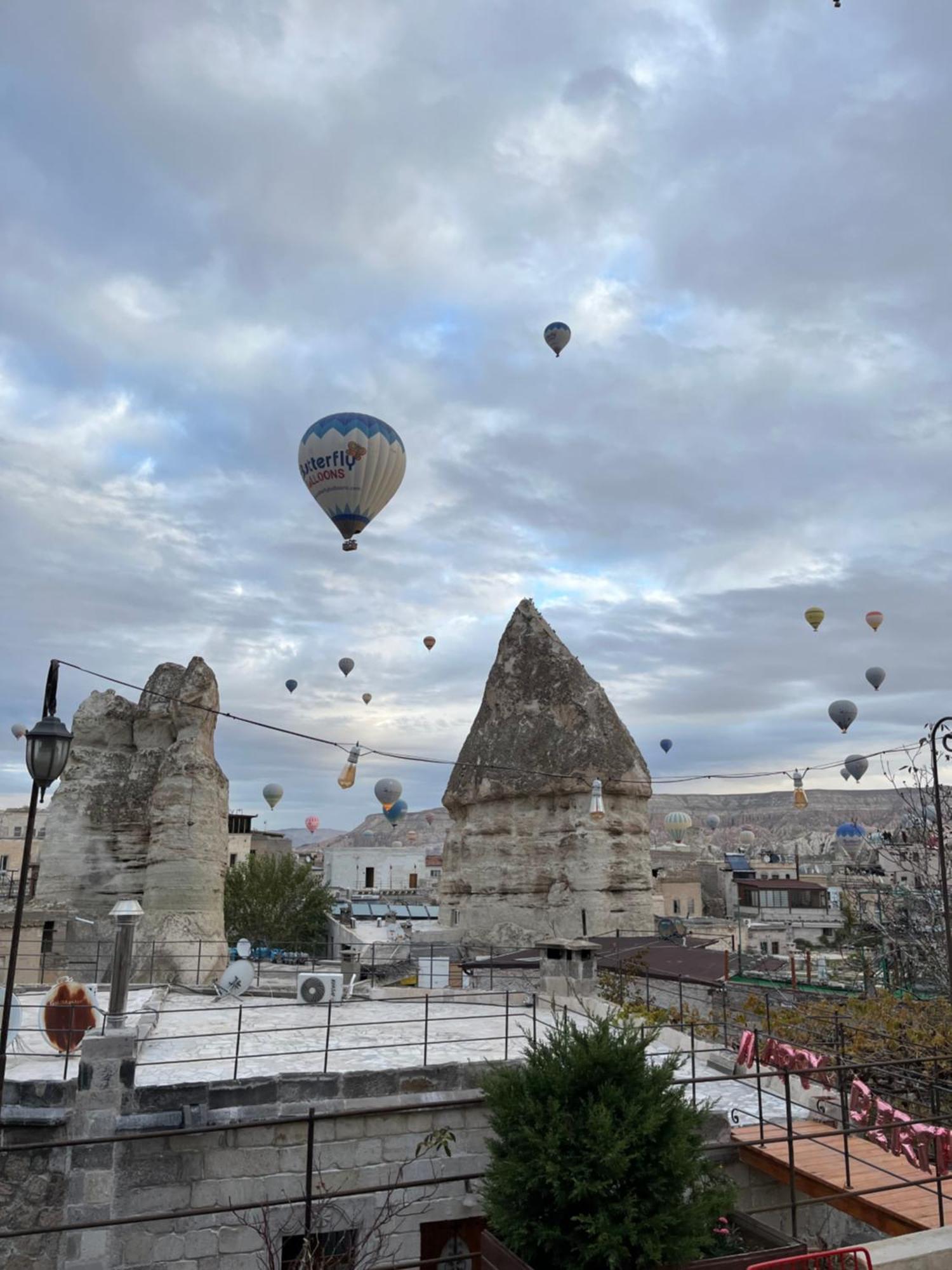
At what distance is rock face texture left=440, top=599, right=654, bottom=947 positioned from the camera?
127 ft

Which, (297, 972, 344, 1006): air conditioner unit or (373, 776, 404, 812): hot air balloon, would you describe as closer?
(297, 972, 344, 1006): air conditioner unit

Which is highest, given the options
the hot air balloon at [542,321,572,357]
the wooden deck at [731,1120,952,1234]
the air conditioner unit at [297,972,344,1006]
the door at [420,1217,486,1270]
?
the hot air balloon at [542,321,572,357]

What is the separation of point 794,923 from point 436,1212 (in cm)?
5754

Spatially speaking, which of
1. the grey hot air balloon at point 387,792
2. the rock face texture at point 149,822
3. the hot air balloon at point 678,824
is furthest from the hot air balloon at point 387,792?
the hot air balloon at point 678,824

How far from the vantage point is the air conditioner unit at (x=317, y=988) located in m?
15.9

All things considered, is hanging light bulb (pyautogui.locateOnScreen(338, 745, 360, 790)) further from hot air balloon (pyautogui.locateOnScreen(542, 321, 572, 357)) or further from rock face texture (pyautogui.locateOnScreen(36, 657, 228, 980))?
hot air balloon (pyautogui.locateOnScreen(542, 321, 572, 357))

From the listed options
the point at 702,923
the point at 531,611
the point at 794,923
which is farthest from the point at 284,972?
the point at 794,923

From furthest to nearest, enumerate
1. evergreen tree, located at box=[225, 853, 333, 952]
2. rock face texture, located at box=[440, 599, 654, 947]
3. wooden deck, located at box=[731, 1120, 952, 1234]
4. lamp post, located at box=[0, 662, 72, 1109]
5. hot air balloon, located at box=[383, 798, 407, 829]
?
hot air balloon, located at box=[383, 798, 407, 829] → evergreen tree, located at box=[225, 853, 333, 952] → rock face texture, located at box=[440, 599, 654, 947] → lamp post, located at box=[0, 662, 72, 1109] → wooden deck, located at box=[731, 1120, 952, 1234]

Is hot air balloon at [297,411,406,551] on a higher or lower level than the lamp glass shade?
higher

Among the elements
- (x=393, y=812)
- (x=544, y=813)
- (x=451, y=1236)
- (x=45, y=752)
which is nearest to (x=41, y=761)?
(x=45, y=752)

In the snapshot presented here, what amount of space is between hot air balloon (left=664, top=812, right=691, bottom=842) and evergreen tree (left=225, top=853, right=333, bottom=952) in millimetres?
66174

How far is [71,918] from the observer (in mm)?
29156

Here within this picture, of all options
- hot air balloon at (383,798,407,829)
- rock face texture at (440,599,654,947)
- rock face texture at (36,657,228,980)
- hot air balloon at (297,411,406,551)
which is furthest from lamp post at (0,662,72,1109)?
hot air balloon at (383,798,407,829)

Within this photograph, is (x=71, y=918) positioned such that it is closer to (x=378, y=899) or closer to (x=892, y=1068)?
(x=892, y=1068)
